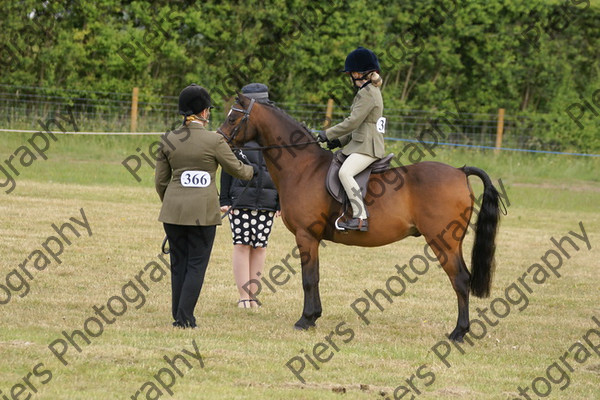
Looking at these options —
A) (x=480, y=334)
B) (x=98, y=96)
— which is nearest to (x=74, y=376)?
(x=480, y=334)

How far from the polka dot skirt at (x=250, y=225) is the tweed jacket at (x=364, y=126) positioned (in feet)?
3.80

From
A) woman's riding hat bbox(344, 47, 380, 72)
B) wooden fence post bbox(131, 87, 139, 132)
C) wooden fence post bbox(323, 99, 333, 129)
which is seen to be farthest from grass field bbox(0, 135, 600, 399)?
wooden fence post bbox(323, 99, 333, 129)

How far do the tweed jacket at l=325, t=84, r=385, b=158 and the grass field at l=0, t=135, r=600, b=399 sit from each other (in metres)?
1.55

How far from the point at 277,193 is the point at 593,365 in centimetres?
316

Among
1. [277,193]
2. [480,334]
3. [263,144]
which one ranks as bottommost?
[480,334]

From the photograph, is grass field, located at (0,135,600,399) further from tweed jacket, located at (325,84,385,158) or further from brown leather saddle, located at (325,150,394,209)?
tweed jacket, located at (325,84,385,158)

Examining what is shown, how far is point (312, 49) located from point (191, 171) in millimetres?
18238

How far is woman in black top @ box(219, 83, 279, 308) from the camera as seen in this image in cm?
Answer: 846

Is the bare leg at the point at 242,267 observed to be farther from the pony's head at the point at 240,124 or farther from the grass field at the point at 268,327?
the pony's head at the point at 240,124

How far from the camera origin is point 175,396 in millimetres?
5520

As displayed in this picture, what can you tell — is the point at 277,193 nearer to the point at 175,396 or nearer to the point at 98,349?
the point at 98,349

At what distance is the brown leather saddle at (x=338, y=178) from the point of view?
7812 millimetres

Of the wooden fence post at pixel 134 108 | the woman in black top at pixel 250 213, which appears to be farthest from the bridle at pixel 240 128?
the wooden fence post at pixel 134 108

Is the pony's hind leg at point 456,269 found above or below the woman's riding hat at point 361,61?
below
